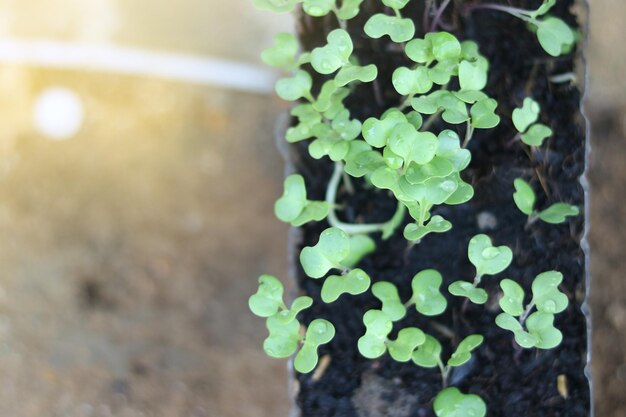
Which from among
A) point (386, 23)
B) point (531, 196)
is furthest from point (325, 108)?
point (531, 196)

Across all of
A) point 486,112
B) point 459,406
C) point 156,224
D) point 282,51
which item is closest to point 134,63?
point 156,224

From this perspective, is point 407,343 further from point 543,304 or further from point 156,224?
point 156,224

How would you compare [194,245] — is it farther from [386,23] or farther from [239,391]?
[386,23]

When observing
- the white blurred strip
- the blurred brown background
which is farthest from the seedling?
the white blurred strip

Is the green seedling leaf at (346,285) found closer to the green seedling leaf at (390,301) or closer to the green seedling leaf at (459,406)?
the green seedling leaf at (390,301)

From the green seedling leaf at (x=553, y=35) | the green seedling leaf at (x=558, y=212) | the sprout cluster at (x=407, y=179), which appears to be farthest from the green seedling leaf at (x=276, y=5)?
the green seedling leaf at (x=558, y=212)

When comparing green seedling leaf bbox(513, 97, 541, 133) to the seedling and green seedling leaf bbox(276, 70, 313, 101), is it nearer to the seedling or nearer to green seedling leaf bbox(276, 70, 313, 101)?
the seedling
